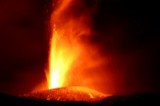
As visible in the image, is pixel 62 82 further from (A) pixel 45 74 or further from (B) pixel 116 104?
(B) pixel 116 104

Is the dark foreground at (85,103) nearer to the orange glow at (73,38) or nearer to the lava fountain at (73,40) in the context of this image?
the lava fountain at (73,40)

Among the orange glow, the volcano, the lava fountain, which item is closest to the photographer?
the volcano

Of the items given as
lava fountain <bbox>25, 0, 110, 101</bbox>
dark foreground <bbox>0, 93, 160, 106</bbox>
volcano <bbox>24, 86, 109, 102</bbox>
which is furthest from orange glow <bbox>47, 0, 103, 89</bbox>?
dark foreground <bbox>0, 93, 160, 106</bbox>

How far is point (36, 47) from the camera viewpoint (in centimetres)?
2014

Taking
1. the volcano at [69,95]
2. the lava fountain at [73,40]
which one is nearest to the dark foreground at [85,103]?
the volcano at [69,95]

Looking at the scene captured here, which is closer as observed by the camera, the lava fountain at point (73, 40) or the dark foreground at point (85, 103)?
the dark foreground at point (85, 103)

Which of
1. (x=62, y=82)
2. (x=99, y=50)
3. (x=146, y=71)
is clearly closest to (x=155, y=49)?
(x=146, y=71)

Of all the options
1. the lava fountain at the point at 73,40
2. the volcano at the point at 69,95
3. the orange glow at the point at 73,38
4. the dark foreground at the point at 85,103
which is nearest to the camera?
the dark foreground at the point at 85,103

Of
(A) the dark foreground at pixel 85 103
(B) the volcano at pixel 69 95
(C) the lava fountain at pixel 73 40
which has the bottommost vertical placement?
(A) the dark foreground at pixel 85 103

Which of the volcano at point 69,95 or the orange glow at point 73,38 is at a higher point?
the orange glow at point 73,38

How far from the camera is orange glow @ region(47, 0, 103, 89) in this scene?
66.4 ft

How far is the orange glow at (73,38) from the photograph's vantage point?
66.4 ft

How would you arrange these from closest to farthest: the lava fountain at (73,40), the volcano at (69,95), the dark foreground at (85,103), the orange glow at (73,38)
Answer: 1. the dark foreground at (85,103)
2. the volcano at (69,95)
3. the lava fountain at (73,40)
4. the orange glow at (73,38)

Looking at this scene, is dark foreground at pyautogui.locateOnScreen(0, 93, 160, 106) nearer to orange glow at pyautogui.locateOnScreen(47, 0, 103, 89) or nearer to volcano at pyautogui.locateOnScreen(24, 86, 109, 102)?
volcano at pyautogui.locateOnScreen(24, 86, 109, 102)
